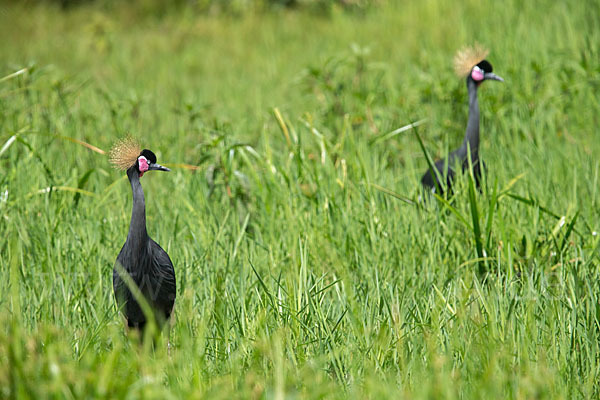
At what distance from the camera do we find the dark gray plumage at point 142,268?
8.11ft

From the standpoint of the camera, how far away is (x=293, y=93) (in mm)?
7703

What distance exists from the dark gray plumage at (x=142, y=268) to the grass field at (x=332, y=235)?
0.10 metres

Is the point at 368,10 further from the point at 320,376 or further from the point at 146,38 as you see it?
the point at 320,376

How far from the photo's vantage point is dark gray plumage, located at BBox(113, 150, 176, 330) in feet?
8.11

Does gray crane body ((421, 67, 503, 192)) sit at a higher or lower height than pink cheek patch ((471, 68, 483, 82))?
lower

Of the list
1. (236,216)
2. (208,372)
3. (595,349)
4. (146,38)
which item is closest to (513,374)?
(595,349)

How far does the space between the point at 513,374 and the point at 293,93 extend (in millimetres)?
6072

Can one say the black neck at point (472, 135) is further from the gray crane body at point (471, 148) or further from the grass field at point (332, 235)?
the grass field at point (332, 235)

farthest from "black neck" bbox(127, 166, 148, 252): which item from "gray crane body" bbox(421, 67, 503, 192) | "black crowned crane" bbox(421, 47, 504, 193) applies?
"black crowned crane" bbox(421, 47, 504, 193)

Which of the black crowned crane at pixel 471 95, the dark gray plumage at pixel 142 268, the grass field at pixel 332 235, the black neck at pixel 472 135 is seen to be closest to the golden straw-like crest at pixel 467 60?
the black crowned crane at pixel 471 95

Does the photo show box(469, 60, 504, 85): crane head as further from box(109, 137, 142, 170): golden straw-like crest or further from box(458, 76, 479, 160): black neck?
box(109, 137, 142, 170): golden straw-like crest

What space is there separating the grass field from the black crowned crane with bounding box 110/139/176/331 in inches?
4.4

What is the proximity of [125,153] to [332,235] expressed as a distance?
139 centimetres

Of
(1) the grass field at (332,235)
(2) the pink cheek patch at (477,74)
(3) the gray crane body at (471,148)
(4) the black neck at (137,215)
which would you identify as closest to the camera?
(1) the grass field at (332,235)
